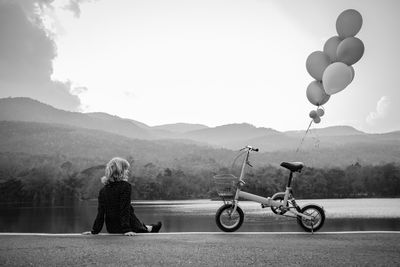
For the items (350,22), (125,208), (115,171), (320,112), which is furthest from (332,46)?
(125,208)

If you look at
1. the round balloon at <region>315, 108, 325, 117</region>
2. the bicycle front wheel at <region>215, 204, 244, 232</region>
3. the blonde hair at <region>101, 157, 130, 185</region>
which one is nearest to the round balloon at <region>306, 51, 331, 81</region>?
the round balloon at <region>315, 108, 325, 117</region>

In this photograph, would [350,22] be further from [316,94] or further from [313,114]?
[313,114]

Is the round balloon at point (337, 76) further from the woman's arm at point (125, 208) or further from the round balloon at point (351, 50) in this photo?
the woman's arm at point (125, 208)

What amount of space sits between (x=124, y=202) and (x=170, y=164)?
16738 centimetres

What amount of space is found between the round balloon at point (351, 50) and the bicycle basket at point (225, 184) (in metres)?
6.22

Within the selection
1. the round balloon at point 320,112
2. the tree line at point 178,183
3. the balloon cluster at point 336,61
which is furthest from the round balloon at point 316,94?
the tree line at point 178,183

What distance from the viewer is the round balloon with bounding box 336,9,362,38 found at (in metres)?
12.9

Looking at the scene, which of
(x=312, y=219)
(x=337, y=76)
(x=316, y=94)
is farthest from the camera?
(x=316, y=94)

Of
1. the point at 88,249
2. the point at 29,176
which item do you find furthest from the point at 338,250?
the point at 29,176

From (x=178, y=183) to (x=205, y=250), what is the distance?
125 meters

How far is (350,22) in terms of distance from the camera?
12.9m

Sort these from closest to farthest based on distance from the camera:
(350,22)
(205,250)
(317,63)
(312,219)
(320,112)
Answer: (205,250) < (312,219) < (350,22) < (317,63) < (320,112)

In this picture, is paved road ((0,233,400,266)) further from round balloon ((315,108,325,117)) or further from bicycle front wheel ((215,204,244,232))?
round balloon ((315,108,325,117))

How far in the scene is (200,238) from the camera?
702 centimetres
